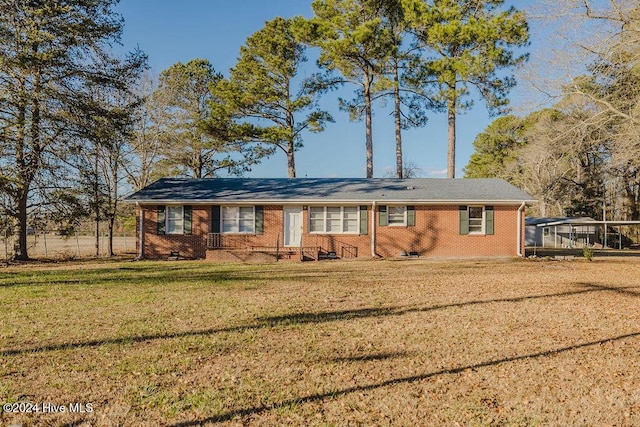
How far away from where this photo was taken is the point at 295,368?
4703 mm

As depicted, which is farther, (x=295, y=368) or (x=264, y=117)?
(x=264, y=117)

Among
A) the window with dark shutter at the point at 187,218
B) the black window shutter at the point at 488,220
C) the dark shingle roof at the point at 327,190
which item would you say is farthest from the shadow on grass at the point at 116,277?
the black window shutter at the point at 488,220

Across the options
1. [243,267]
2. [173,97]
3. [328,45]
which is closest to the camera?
[243,267]

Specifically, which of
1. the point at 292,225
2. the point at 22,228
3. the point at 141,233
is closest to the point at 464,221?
the point at 292,225

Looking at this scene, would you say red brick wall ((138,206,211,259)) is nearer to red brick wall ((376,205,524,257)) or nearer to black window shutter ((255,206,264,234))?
black window shutter ((255,206,264,234))

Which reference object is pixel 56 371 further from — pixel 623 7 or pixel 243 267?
pixel 623 7

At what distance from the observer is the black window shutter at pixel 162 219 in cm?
1859

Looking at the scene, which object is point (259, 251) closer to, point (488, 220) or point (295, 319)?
point (488, 220)

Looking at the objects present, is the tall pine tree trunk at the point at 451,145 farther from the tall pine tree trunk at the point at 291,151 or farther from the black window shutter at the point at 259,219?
the black window shutter at the point at 259,219

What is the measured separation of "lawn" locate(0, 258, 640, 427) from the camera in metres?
3.68

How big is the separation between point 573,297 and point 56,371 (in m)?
9.16

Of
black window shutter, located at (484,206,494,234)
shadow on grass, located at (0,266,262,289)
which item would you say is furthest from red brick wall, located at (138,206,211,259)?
black window shutter, located at (484,206,494,234)

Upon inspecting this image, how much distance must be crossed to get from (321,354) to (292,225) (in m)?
13.5

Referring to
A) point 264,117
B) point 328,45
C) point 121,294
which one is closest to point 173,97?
point 264,117
